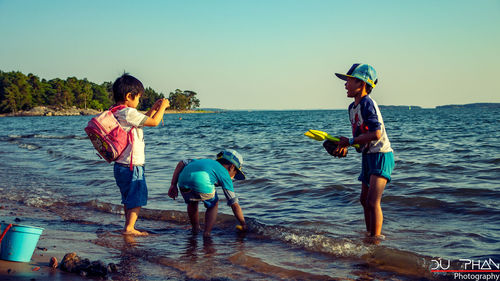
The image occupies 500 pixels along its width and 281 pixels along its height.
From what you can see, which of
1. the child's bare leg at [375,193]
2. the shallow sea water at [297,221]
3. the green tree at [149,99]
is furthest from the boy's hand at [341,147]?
the green tree at [149,99]

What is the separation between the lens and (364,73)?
416 centimetres

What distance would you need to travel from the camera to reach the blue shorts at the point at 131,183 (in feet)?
14.6

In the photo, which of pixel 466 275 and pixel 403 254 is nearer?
pixel 466 275

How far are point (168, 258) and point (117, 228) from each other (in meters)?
1.57

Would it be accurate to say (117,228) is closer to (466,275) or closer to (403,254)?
(403,254)

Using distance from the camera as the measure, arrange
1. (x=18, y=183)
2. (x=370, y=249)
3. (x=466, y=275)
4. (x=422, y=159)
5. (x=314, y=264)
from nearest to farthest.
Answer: (x=466, y=275), (x=314, y=264), (x=370, y=249), (x=18, y=183), (x=422, y=159)

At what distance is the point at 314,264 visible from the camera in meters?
3.84

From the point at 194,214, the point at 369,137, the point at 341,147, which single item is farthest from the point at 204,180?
the point at 369,137

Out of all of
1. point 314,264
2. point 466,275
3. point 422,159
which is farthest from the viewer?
point 422,159

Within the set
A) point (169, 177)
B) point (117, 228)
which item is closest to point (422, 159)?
point (169, 177)

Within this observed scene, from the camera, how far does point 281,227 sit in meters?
5.04

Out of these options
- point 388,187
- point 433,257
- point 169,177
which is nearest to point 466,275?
point 433,257

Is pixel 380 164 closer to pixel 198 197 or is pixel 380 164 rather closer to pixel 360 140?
pixel 360 140

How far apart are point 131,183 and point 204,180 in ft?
2.65
